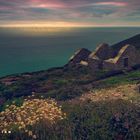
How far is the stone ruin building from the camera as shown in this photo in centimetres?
4269

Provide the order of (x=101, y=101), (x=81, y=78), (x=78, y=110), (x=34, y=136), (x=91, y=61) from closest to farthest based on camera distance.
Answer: (x=34, y=136) < (x=78, y=110) < (x=101, y=101) < (x=81, y=78) < (x=91, y=61)

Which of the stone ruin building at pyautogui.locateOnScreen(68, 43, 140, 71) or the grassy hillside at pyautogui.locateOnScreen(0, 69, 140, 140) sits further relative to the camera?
the stone ruin building at pyautogui.locateOnScreen(68, 43, 140, 71)

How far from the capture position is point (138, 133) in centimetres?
1967

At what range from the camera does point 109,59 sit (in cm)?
4347

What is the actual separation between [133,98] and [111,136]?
5.42 m

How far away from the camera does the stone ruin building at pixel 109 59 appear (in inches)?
1681

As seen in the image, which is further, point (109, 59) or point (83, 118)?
point (109, 59)

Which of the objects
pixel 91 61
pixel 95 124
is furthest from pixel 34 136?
pixel 91 61

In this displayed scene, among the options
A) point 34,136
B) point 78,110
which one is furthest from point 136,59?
point 34,136

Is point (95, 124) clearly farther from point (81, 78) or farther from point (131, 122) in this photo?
point (81, 78)

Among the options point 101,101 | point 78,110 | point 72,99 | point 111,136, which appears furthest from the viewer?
point 72,99

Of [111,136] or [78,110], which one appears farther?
[78,110]

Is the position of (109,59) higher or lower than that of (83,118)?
higher

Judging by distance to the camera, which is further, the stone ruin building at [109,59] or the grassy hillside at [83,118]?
the stone ruin building at [109,59]
